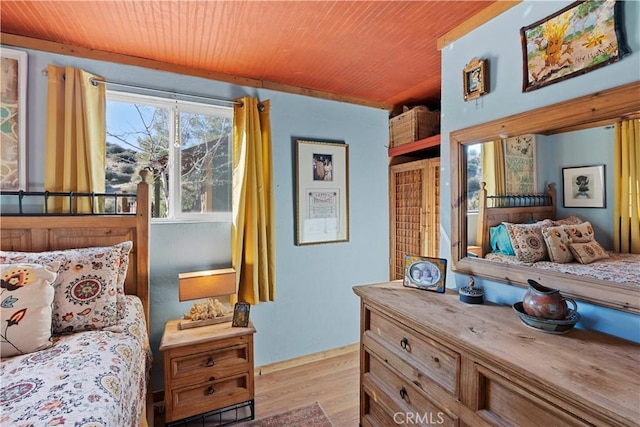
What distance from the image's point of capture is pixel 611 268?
1093 mm

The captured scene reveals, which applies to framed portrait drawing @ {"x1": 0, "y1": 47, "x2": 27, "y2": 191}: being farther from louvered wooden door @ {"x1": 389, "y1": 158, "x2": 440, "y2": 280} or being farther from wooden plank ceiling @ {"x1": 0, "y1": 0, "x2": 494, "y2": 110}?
louvered wooden door @ {"x1": 389, "y1": 158, "x2": 440, "y2": 280}

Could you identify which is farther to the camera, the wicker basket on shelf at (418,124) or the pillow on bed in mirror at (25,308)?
the wicker basket on shelf at (418,124)

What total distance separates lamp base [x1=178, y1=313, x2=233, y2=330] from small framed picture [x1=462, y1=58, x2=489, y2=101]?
78.0 inches

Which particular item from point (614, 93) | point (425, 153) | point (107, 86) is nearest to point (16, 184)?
point (107, 86)

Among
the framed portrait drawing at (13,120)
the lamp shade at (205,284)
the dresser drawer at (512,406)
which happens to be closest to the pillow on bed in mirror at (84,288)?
the lamp shade at (205,284)

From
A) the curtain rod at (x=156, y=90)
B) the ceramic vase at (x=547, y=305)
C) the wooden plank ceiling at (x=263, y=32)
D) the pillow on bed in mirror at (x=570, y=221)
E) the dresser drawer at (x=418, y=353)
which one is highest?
the wooden plank ceiling at (x=263, y=32)

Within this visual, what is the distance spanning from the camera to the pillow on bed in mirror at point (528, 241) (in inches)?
51.1

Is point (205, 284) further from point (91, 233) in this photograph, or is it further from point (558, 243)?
point (558, 243)

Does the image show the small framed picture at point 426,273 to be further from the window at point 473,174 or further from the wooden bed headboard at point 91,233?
the wooden bed headboard at point 91,233

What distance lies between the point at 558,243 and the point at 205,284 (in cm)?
194

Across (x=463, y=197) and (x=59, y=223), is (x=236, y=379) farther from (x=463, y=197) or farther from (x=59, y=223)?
(x=463, y=197)

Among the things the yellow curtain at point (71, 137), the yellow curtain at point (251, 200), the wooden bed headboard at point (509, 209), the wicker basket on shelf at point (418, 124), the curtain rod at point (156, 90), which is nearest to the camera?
the wooden bed headboard at point (509, 209)

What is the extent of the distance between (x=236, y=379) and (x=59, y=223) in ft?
4.62

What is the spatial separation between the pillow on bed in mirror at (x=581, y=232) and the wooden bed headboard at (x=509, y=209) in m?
0.08
